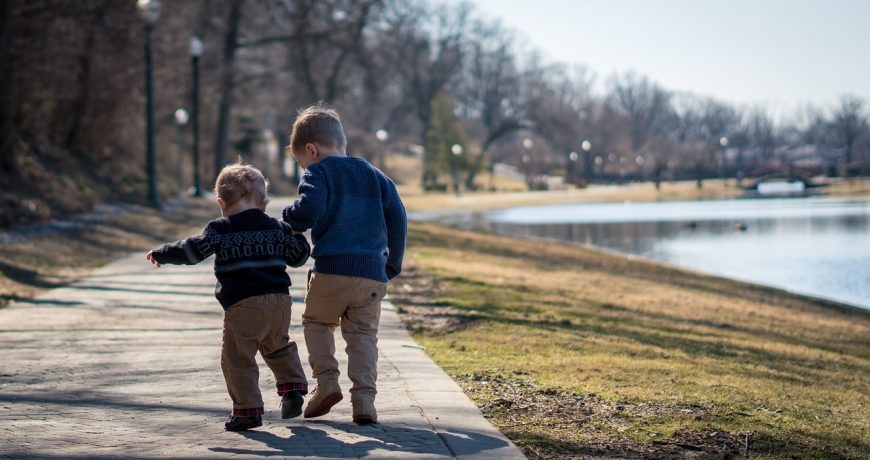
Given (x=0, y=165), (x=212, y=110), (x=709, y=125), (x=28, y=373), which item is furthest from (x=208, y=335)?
(x=709, y=125)

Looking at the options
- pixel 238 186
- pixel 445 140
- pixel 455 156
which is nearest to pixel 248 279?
pixel 238 186

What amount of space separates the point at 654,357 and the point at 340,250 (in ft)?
13.1

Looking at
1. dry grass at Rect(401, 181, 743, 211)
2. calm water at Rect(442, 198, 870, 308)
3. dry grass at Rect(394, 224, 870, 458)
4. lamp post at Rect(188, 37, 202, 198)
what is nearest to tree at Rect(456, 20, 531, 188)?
dry grass at Rect(401, 181, 743, 211)

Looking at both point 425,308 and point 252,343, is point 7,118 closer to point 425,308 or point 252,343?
point 425,308

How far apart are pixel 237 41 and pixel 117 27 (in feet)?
52.7

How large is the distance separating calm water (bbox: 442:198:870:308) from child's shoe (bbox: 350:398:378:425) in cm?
1458

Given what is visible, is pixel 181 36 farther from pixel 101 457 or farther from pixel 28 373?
pixel 101 457

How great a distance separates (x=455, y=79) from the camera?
4063 inches

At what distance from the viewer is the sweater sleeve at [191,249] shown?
207 inches

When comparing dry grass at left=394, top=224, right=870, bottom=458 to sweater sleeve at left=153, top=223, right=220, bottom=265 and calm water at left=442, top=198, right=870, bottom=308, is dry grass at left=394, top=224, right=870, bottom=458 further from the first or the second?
calm water at left=442, top=198, right=870, bottom=308

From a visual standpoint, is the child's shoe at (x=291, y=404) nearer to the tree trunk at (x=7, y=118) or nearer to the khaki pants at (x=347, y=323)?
the khaki pants at (x=347, y=323)

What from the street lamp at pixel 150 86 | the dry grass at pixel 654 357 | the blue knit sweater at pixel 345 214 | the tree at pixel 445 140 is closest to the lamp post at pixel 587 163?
the tree at pixel 445 140

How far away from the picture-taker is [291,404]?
Result: 5387 millimetres

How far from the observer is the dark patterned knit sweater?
5273 mm
